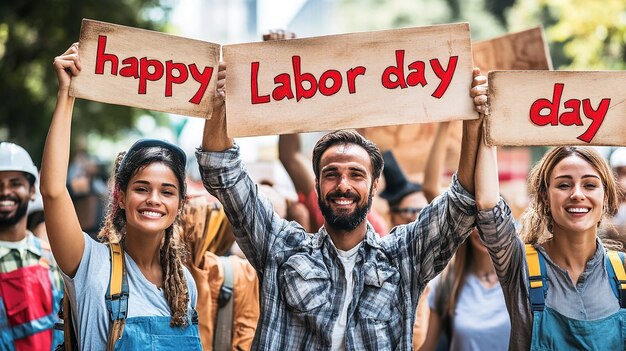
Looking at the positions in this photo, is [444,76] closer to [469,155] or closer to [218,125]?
[469,155]

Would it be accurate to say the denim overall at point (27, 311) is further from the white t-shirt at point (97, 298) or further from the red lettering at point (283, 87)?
the red lettering at point (283, 87)

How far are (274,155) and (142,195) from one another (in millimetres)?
16884

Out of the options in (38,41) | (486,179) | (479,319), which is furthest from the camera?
(38,41)

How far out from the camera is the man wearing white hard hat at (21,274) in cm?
436

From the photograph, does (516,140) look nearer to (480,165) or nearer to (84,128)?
(480,165)

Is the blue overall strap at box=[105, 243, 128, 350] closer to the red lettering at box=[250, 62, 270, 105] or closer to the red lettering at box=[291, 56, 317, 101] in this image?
the red lettering at box=[250, 62, 270, 105]

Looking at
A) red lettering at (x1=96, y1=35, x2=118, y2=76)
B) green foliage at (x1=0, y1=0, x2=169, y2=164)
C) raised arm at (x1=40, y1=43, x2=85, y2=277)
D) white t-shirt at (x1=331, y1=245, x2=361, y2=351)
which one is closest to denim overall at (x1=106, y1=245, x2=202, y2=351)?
raised arm at (x1=40, y1=43, x2=85, y2=277)

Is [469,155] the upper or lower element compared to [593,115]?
lower

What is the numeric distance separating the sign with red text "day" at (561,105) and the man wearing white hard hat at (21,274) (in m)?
2.65

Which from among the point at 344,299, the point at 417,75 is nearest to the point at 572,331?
the point at 344,299

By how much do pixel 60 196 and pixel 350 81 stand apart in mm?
1219

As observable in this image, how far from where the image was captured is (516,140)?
10.9 ft

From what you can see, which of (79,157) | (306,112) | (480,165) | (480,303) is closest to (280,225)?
(306,112)

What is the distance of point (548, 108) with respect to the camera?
3342 mm
